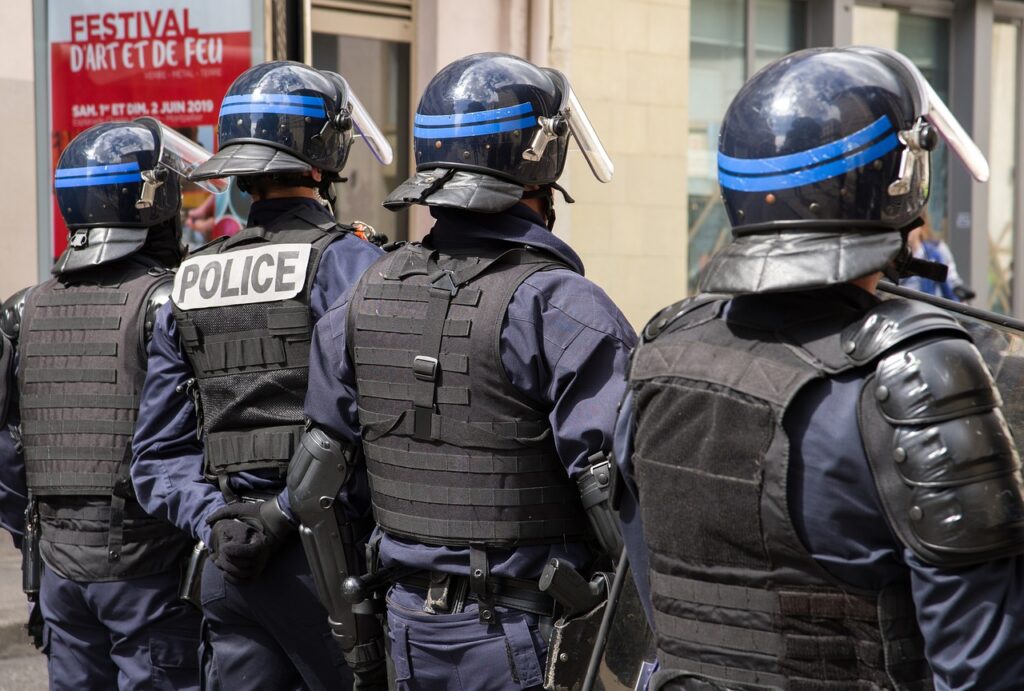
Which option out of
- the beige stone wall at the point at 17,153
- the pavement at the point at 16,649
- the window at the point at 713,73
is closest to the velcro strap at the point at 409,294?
the pavement at the point at 16,649

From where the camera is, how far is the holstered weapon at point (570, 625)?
279cm

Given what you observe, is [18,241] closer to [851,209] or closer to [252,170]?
[252,170]

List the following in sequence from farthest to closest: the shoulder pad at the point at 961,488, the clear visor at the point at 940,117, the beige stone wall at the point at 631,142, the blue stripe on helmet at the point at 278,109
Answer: the beige stone wall at the point at 631,142
the blue stripe on helmet at the point at 278,109
the clear visor at the point at 940,117
the shoulder pad at the point at 961,488

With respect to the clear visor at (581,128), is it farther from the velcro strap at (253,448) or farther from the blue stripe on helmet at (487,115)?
the velcro strap at (253,448)

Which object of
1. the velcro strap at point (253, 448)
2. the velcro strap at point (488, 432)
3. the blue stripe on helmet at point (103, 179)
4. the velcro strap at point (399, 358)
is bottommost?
the velcro strap at point (253, 448)

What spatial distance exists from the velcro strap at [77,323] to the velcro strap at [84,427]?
27 centimetres

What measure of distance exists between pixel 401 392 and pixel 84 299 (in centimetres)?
150

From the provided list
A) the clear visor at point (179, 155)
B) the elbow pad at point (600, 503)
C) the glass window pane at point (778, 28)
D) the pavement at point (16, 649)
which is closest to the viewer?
the elbow pad at point (600, 503)

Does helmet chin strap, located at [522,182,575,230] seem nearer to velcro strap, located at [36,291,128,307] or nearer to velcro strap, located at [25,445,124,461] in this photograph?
velcro strap, located at [36,291,128,307]

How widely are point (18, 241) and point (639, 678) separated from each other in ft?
20.2

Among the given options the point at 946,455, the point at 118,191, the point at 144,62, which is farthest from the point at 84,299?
the point at 144,62

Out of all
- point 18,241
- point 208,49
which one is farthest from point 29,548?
point 208,49

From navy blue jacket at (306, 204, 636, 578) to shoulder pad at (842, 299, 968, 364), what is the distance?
2.87ft

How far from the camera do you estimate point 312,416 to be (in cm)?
321
